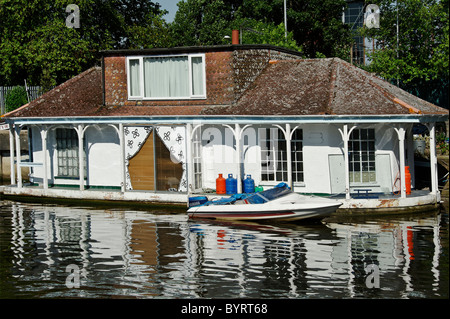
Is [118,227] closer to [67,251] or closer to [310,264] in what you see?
[67,251]

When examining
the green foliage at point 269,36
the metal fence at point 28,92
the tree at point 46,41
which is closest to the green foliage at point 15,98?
the metal fence at point 28,92

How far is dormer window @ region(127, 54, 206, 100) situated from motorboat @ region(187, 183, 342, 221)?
243 inches

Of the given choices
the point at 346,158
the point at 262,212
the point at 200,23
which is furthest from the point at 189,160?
the point at 200,23

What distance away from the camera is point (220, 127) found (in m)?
27.8

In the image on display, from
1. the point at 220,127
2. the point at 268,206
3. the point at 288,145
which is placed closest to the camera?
the point at 268,206

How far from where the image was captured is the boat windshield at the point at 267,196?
918 inches

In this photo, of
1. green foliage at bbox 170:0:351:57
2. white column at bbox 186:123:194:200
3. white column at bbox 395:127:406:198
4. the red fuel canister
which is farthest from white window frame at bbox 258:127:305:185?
green foliage at bbox 170:0:351:57

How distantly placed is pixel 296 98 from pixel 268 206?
5.23 m

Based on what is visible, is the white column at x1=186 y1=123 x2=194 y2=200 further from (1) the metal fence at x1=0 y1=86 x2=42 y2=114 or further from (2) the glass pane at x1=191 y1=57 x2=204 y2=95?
(1) the metal fence at x1=0 y1=86 x2=42 y2=114

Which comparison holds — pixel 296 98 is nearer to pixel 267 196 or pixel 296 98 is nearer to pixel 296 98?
pixel 296 98

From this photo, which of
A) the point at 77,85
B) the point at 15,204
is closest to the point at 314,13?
the point at 77,85

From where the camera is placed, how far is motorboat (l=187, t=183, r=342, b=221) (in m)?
22.8

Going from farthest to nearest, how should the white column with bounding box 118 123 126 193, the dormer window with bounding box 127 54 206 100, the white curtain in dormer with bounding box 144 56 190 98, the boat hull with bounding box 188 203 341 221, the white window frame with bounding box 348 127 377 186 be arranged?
the white curtain in dormer with bounding box 144 56 190 98 → the dormer window with bounding box 127 54 206 100 → the white column with bounding box 118 123 126 193 → the white window frame with bounding box 348 127 377 186 → the boat hull with bounding box 188 203 341 221
